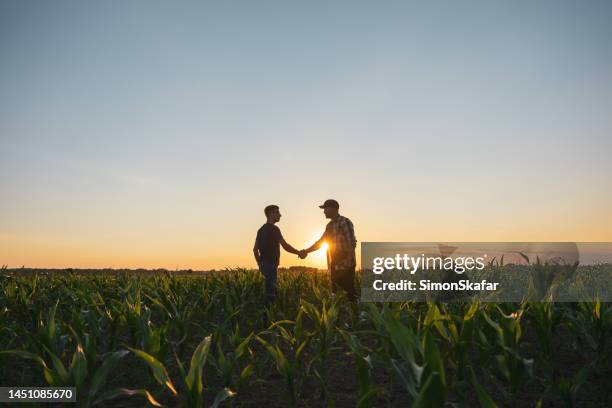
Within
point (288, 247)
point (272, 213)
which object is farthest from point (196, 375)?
point (288, 247)

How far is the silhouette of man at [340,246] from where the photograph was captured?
9031 mm

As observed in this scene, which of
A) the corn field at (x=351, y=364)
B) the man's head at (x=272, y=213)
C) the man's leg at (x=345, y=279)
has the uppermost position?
the man's head at (x=272, y=213)

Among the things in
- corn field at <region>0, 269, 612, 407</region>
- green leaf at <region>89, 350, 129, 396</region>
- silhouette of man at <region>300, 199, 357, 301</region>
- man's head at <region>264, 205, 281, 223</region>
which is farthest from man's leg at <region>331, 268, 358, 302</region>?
green leaf at <region>89, 350, 129, 396</region>

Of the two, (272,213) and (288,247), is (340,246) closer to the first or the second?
(288,247)

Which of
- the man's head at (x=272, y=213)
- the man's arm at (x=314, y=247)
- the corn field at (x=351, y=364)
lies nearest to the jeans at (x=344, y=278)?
the man's arm at (x=314, y=247)

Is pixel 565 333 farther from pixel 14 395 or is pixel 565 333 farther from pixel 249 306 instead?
pixel 14 395

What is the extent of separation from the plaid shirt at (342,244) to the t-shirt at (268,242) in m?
1.14

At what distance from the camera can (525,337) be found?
6496 millimetres

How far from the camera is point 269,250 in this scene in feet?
28.8

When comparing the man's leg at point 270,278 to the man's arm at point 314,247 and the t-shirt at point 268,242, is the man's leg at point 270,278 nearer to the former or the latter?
the t-shirt at point 268,242

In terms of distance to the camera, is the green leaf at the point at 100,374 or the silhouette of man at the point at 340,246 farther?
the silhouette of man at the point at 340,246

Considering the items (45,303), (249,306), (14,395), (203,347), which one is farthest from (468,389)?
(45,303)

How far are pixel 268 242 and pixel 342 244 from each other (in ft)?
4.84

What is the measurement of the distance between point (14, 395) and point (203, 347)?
7.03 feet
